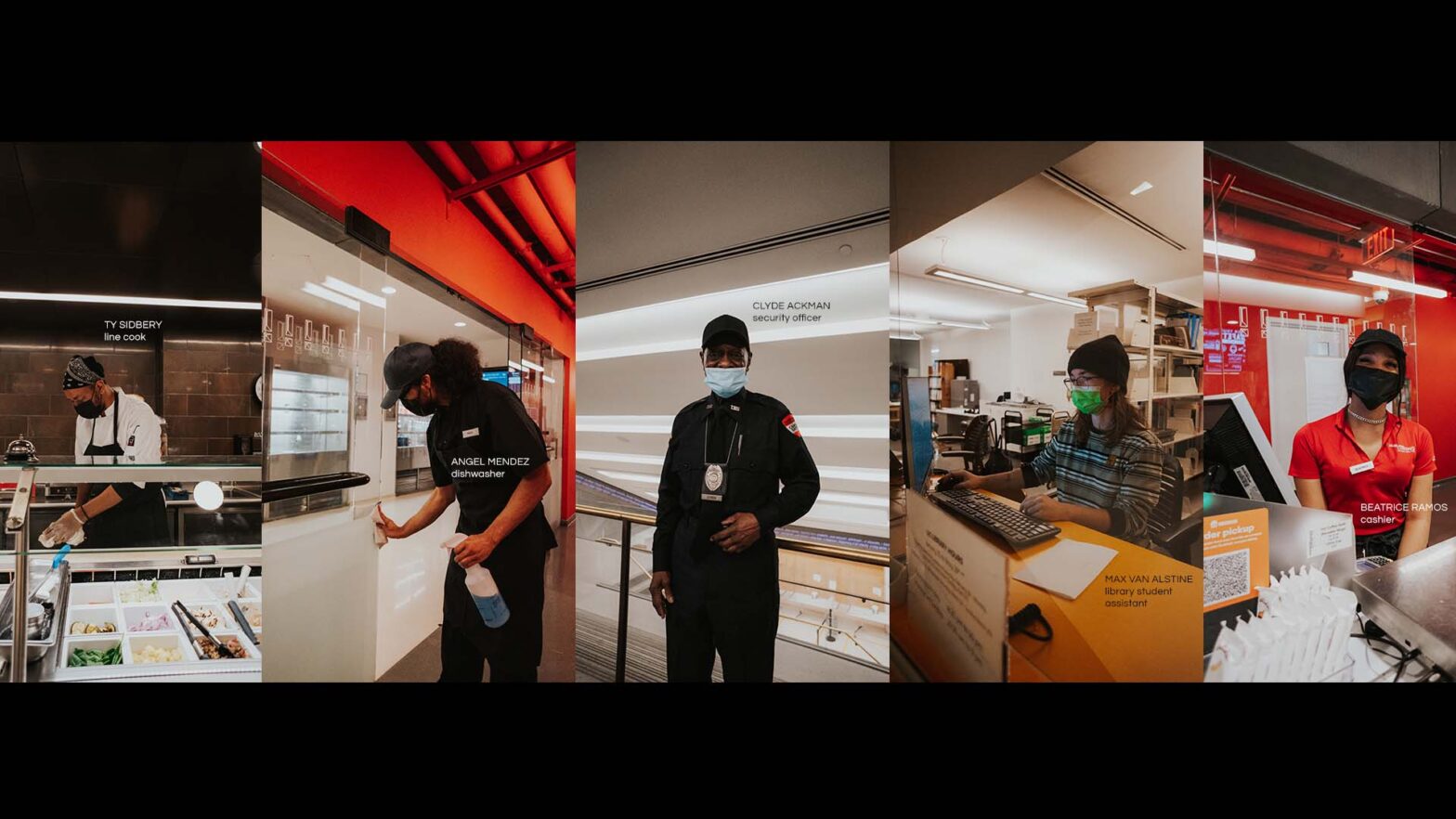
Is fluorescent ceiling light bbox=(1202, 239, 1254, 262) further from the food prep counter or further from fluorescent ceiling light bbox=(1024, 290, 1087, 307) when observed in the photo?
the food prep counter

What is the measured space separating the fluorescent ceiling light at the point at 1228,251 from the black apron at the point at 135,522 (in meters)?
4.30

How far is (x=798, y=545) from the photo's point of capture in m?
1.96

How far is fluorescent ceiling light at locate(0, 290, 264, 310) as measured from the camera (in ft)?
6.87

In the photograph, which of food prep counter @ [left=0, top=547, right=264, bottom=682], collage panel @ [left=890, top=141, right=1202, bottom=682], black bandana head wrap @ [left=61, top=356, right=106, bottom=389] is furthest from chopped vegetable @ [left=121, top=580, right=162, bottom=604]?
collage panel @ [left=890, top=141, right=1202, bottom=682]

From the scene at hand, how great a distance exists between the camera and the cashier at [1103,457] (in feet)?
6.42

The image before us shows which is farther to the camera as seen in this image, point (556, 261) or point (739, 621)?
point (556, 261)

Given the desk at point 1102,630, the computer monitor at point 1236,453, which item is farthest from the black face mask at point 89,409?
the computer monitor at point 1236,453

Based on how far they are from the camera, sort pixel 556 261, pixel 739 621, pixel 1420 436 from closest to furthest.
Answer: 1. pixel 739 621
2. pixel 556 261
3. pixel 1420 436

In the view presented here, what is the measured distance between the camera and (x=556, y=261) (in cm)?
209

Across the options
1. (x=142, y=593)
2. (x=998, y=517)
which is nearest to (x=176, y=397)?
(x=142, y=593)

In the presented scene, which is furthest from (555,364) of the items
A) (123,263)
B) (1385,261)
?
(1385,261)

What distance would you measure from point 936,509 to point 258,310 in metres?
2.82

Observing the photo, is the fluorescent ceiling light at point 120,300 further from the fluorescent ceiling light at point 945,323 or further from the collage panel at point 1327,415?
the collage panel at point 1327,415
